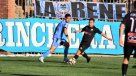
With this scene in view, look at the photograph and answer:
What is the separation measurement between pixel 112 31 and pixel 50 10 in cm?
317

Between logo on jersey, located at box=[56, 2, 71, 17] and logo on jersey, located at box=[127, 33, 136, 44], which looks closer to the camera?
logo on jersey, located at box=[127, 33, 136, 44]

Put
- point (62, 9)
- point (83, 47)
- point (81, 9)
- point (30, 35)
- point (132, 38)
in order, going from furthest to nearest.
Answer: point (81, 9) < point (62, 9) < point (30, 35) < point (83, 47) < point (132, 38)

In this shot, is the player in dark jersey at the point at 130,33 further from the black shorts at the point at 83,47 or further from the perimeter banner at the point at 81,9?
the perimeter banner at the point at 81,9

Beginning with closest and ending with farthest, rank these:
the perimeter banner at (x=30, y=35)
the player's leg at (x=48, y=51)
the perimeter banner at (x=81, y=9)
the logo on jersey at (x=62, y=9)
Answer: the player's leg at (x=48, y=51) < the perimeter banner at (x=30, y=35) < the perimeter banner at (x=81, y=9) < the logo on jersey at (x=62, y=9)

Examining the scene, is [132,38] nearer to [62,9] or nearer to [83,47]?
[83,47]

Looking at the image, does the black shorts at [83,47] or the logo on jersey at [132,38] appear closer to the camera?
the logo on jersey at [132,38]

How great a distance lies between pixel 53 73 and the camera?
45.8 feet

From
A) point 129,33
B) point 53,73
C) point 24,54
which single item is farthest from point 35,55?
point 129,33

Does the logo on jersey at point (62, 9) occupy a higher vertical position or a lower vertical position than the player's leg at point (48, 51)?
higher

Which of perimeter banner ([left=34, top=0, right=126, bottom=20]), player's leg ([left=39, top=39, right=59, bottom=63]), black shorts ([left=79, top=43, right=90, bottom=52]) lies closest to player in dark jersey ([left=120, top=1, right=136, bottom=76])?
black shorts ([left=79, top=43, right=90, bottom=52])

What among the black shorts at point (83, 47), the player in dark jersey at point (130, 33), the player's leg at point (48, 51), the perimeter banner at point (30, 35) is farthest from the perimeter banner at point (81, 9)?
the player in dark jersey at point (130, 33)

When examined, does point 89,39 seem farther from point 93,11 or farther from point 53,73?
point 93,11

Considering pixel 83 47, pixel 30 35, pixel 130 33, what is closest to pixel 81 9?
pixel 30 35

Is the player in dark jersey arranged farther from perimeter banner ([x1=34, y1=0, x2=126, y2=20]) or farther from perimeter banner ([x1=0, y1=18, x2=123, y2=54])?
perimeter banner ([x1=34, y1=0, x2=126, y2=20])
